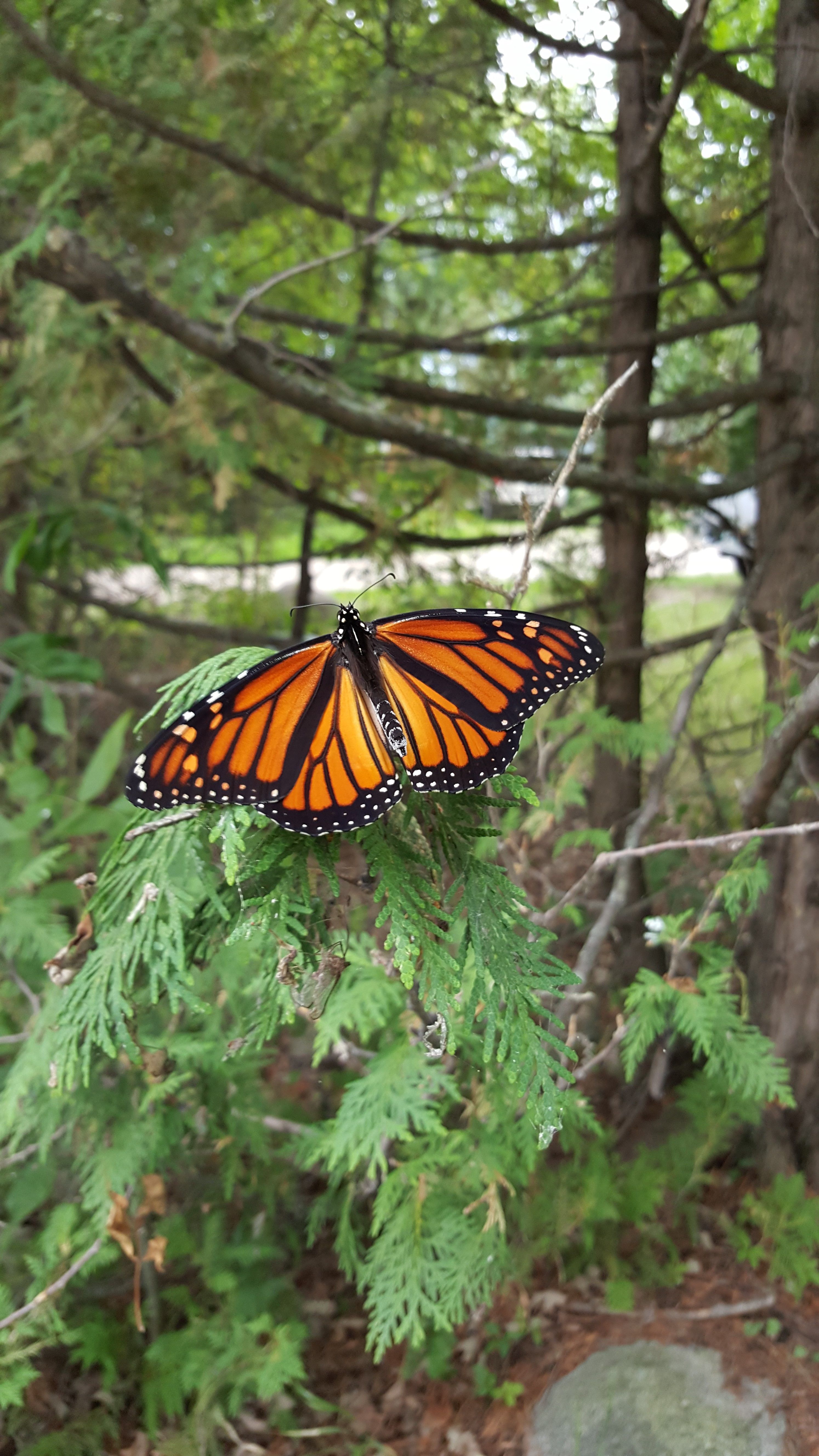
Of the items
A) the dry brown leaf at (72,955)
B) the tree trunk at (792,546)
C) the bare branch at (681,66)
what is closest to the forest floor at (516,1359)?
the tree trunk at (792,546)

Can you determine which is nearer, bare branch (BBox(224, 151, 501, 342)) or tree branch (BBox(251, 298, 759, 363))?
bare branch (BBox(224, 151, 501, 342))

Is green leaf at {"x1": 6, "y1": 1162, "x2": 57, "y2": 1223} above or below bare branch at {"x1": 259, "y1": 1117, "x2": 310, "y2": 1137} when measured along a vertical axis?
below

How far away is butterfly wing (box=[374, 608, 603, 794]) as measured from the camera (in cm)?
116

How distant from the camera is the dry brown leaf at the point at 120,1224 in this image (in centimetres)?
159

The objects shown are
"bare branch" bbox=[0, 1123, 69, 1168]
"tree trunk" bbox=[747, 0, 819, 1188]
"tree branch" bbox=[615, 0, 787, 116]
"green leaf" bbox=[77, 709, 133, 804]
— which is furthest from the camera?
"tree trunk" bbox=[747, 0, 819, 1188]

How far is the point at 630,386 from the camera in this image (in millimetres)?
3338

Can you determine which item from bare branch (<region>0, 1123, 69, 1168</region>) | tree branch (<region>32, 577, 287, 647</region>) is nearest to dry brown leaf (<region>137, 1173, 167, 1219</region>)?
bare branch (<region>0, 1123, 69, 1168</region>)

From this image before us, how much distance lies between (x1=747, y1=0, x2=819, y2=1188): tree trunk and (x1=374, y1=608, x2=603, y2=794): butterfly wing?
5.51 feet

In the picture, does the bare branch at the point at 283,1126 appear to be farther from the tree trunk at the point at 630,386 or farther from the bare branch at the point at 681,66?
the bare branch at the point at 681,66

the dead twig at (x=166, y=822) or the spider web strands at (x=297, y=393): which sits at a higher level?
the spider web strands at (x=297, y=393)

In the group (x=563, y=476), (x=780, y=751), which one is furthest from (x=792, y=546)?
(x=563, y=476)

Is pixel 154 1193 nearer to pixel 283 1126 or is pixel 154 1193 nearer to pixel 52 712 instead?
pixel 283 1126

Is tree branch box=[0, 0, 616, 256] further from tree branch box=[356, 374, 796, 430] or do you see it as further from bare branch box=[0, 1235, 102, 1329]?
bare branch box=[0, 1235, 102, 1329]

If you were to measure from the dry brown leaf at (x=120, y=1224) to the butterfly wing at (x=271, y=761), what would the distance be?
0.98 m
